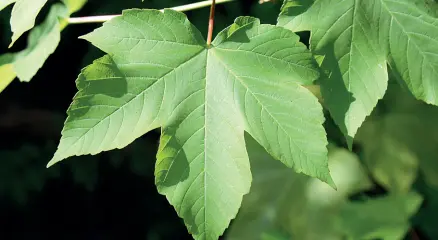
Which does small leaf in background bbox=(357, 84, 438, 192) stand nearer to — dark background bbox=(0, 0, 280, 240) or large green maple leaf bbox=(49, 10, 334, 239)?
dark background bbox=(0, 0, 280, 240)

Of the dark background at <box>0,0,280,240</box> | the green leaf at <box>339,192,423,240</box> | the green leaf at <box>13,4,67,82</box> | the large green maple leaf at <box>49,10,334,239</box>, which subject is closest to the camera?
the large green maple leaf at <box>49,10,334,239</box>

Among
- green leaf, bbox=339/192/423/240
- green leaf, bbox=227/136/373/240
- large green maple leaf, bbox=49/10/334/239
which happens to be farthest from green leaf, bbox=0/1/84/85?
green leaf, bbox=339/192/423/240

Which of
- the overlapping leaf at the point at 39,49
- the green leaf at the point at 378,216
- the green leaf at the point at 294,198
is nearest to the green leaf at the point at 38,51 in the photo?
the overlapping leaf at the point at 39,49

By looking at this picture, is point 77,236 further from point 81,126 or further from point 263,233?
point 81,126

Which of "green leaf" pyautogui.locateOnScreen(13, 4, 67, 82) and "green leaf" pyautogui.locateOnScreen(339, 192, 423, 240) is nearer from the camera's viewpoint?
"green leaf" pyautogui.locateOnScreen(13, 4, 67, 82)

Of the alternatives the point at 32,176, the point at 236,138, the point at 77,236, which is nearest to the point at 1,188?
the point at 32,176

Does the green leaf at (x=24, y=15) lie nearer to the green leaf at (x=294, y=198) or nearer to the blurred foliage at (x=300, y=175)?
the blurred foliage at (x=300, y=175)
